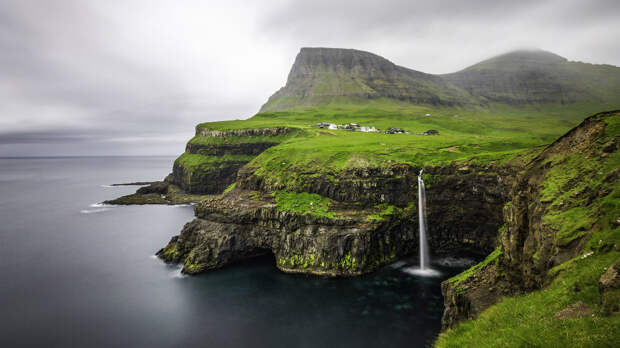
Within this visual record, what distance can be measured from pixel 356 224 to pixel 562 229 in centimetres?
3102

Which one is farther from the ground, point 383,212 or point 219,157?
point 219,157

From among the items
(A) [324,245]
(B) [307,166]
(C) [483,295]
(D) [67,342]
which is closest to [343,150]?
(B) [307,166]

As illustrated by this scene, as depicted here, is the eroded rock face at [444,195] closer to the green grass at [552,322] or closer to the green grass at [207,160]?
the green grass at [552,322]

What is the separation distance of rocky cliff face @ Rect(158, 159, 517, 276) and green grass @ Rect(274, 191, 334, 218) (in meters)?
0.86

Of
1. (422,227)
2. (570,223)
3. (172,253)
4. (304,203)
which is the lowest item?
(172,253)

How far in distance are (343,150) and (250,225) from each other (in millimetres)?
26207

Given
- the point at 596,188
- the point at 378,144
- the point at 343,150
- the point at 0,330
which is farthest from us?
the point at 378,144

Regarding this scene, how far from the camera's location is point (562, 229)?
14938 mm

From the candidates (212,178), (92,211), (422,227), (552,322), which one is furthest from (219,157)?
(552,322)

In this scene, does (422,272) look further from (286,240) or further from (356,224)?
(286,240)

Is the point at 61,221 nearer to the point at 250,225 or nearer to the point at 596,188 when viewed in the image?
the point at 250,225

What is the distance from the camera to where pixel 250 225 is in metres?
50.6

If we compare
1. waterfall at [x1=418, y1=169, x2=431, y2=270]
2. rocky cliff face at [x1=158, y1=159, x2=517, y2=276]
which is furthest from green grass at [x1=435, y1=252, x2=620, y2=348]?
waterfall at [x1=418, y1=169, x2=431, y2=270]

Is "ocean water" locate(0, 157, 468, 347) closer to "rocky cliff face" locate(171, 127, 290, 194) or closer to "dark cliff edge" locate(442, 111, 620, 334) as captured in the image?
"dark cliff edge" locate(442, 111, 620, 334)
